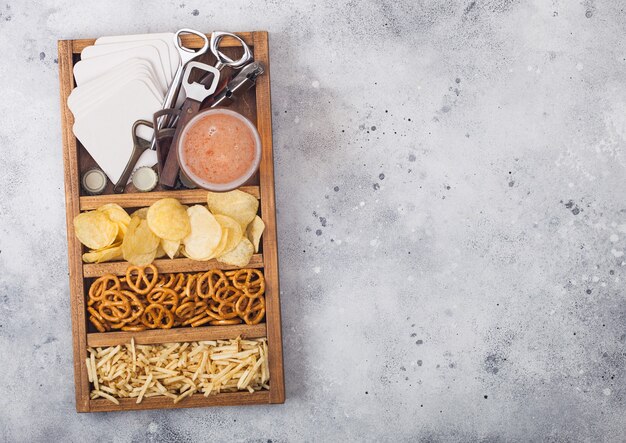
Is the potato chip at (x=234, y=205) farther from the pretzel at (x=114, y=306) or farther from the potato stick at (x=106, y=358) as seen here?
the potato stick at (x=106, y=358)

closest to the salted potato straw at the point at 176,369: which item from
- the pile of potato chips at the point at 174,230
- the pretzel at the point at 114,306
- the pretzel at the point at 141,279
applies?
the pretzel at the point at 114,306

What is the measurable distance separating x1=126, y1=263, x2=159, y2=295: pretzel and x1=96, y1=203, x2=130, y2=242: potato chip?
134 mm

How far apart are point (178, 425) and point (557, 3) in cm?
244

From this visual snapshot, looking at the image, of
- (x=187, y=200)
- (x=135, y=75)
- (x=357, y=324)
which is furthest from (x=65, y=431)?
(x=135, y=75)

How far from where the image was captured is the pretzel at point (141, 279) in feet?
7.43

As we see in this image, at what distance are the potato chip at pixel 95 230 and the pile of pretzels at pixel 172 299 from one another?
15cm

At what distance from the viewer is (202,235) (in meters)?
2.22

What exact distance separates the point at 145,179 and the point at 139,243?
0.91 feet

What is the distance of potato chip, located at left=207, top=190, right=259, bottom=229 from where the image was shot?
2.26 m

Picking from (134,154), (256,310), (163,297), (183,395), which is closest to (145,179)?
(134,154)

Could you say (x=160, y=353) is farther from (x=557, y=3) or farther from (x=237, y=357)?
(x=557, y=3)

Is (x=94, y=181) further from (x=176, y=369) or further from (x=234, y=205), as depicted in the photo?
(x=176, y=369)

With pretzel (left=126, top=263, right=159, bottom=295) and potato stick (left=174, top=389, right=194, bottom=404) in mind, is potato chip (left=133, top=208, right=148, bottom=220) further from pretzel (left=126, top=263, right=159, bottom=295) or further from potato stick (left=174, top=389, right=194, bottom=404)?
potato stick (left=174, top=389, right=194, bottom=404)

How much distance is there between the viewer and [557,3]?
8.33 feet
